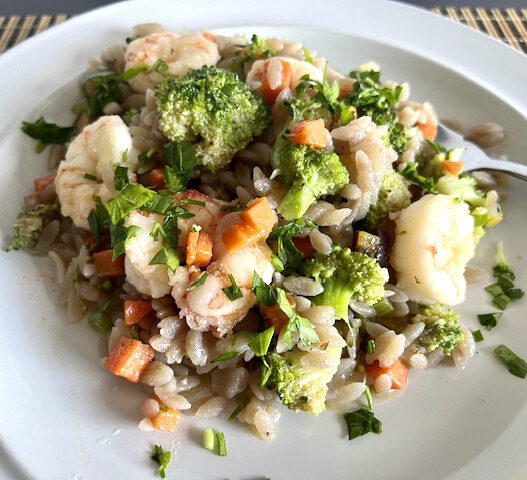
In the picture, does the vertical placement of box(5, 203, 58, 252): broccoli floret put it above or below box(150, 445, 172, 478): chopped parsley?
below

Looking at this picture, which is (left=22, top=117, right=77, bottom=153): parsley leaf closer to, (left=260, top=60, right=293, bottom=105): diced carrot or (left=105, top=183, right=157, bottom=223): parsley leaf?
(left=105, top=183, right=157, bottom=223): parsley leaf

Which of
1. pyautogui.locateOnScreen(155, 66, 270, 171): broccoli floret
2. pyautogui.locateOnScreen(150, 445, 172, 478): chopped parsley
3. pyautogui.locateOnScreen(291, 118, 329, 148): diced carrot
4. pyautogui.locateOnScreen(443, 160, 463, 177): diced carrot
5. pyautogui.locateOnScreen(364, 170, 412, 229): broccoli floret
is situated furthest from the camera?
pyautogui.locateOnScreen(443, 160, 463, 177): diced carrot

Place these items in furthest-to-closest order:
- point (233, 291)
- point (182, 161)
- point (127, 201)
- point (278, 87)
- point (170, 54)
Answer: point (170, 54) → point (278, 87) → point (182, 161) → point (127, 201) → point (233, 291)

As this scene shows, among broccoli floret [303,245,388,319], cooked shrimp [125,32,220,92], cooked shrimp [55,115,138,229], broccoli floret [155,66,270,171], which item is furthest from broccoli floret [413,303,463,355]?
cooked shrimp [125,32,220,92]

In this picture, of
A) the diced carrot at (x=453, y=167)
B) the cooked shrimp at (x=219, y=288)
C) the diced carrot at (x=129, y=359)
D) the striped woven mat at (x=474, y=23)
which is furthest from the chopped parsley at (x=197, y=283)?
the striped woven mat at (x=474, y=23)

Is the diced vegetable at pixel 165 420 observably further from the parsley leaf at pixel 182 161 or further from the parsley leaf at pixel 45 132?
the parsley leaf at pixel 45 132

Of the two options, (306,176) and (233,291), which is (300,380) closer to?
(233,291)

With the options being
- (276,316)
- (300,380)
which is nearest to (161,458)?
(300,380)
